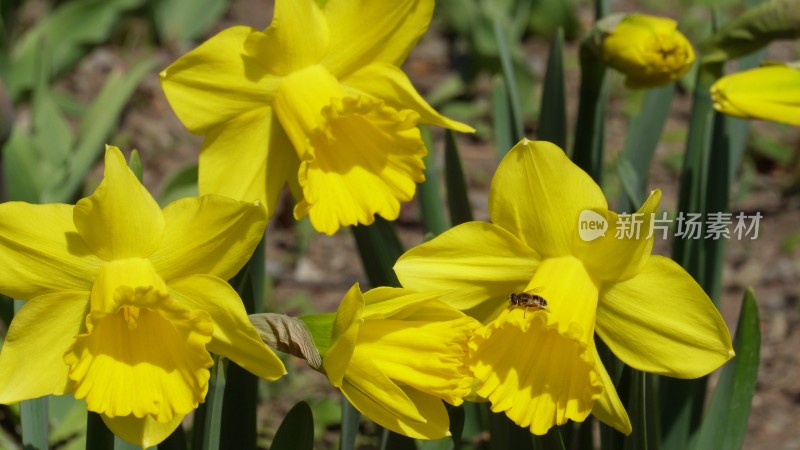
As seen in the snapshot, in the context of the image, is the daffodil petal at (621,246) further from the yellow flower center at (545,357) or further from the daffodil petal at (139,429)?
the daffodil petal at (139,429)

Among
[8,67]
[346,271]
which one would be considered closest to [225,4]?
[8,67]

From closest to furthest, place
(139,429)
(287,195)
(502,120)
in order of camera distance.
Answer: (139,429) → (502,120) → (287,195)

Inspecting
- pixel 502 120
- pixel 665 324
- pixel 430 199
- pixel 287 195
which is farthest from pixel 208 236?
pixel 287 195

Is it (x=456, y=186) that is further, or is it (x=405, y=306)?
(x=456, y=186)

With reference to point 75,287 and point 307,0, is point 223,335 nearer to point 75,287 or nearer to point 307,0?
point 75,287

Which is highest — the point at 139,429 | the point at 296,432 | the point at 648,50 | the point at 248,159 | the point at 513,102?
the point at 648,50

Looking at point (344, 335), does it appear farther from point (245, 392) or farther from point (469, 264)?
point (245, 392)
